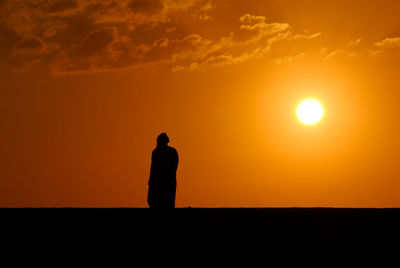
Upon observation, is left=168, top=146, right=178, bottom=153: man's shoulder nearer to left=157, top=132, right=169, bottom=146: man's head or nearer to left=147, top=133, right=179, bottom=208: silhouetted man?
left=147, top=133, right=179, bottom=208: silhouetted man

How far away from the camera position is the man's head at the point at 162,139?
1644 centimetres

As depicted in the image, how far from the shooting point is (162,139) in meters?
16.5
